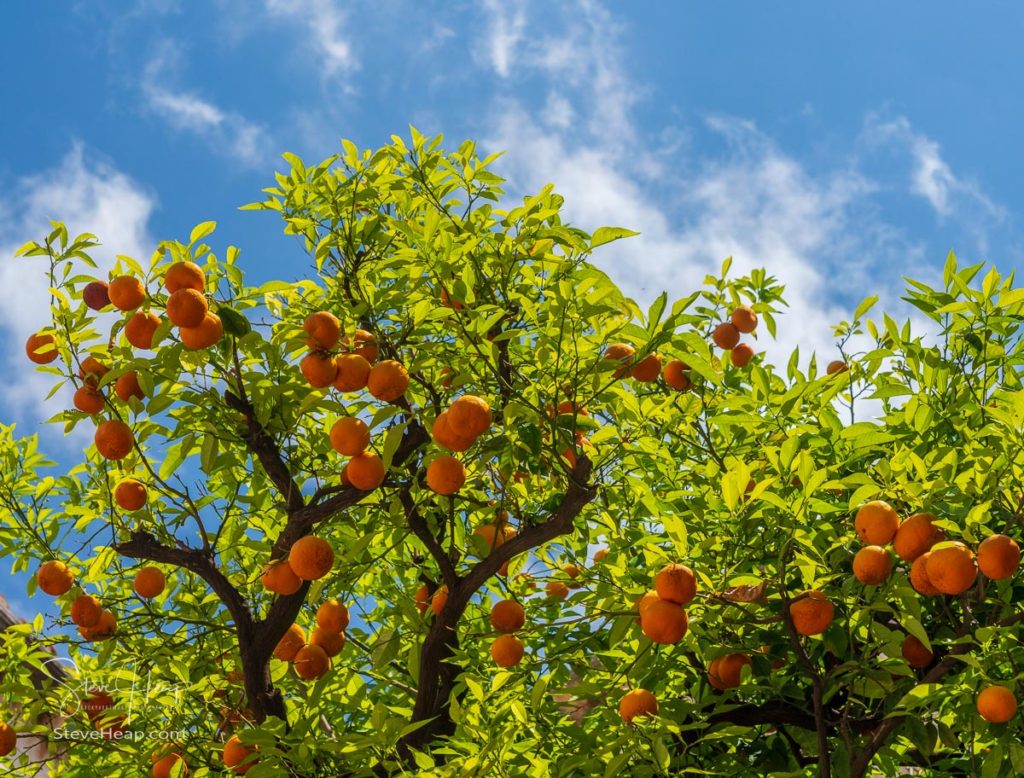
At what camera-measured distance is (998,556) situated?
2461mm

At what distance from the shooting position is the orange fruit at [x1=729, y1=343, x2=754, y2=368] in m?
4.62

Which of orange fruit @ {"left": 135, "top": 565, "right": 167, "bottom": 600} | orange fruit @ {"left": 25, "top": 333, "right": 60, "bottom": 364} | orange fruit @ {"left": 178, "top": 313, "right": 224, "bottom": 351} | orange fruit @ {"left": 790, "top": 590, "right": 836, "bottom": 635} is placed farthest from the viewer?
orange fruit @ {"left": 135, "top": 565, "right": 167, "bottom": 600}

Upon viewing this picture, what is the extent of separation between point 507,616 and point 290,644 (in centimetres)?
94

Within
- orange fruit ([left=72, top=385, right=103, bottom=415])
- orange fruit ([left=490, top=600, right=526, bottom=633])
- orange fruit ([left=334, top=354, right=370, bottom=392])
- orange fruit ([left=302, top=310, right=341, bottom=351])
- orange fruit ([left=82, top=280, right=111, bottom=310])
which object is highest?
orange fruit ([left=82, top=280, right=111, bottom=310])

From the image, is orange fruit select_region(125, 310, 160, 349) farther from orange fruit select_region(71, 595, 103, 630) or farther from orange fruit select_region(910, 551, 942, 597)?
→ orange fruit select_region(910, 551, 942, 597)

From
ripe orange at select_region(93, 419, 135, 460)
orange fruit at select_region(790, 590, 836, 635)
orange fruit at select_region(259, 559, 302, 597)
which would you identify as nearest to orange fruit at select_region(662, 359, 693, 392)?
orange fruit at select_region(790, 590, 836, 635)

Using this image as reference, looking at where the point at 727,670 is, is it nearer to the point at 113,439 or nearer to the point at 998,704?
the point at 998,704

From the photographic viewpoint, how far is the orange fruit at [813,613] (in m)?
2.71

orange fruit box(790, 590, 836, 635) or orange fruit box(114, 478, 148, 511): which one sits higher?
orange fruit box(114, 478, 148, 511)

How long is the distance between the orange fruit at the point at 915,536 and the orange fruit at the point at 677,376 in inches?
54.8

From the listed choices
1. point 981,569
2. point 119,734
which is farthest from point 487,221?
point 119,734

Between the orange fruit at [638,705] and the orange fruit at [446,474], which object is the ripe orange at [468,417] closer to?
the orange fruit at [446,474]

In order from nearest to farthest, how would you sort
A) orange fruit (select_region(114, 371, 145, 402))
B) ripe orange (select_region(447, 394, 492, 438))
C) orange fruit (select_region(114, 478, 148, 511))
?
ripe orange (select_region(447, 394, 492, 438))
orange fruit (select_region(114, 371, 145, 402))
orange fruit (select_region(114, 478, 148, 511))

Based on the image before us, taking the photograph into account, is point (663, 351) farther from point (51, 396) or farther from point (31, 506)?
point (31, 506)
